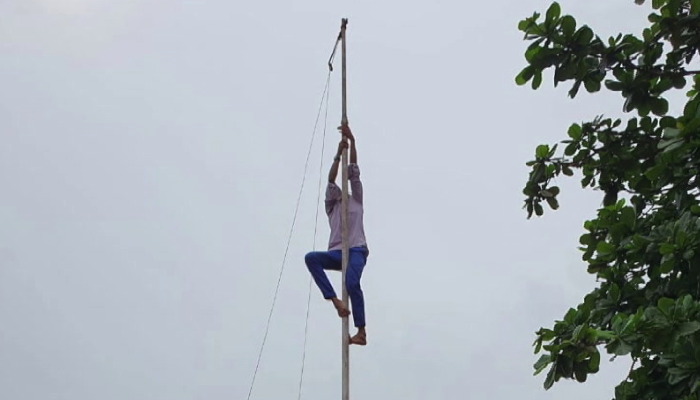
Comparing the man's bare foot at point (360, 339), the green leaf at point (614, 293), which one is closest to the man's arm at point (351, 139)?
the man's bare foot at point (360, 339)

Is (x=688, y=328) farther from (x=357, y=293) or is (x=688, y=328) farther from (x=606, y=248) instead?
(x=357, y=293)

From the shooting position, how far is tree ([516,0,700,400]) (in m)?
5.75

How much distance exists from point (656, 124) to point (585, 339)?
2.01m

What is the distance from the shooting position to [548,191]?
765 centimetres

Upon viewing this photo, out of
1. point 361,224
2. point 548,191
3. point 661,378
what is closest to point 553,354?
point 661,378

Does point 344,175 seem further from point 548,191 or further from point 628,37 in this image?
point 628,37

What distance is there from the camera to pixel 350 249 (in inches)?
371

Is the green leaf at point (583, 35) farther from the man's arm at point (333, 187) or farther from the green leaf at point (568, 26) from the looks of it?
the man's arm at point (333, 187)

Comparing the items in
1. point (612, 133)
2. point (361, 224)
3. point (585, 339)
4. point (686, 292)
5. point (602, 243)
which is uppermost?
point (361, 224)

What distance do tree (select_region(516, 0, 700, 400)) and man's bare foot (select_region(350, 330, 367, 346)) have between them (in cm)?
206

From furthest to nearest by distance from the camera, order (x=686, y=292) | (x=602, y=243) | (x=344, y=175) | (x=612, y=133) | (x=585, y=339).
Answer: (x=344, y=175)
(x=612, y=133)
(x=602, y=243)
(x=686, y=292)
(x=585, y=339)

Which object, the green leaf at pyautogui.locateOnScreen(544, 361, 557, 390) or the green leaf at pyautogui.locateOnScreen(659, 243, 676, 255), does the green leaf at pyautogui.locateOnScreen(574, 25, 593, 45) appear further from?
the green leaf at pyautogui.locateOnScreen(544, 361, 557, 390)

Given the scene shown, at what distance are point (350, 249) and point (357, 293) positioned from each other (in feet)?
1.39

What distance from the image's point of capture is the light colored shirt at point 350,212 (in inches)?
376
